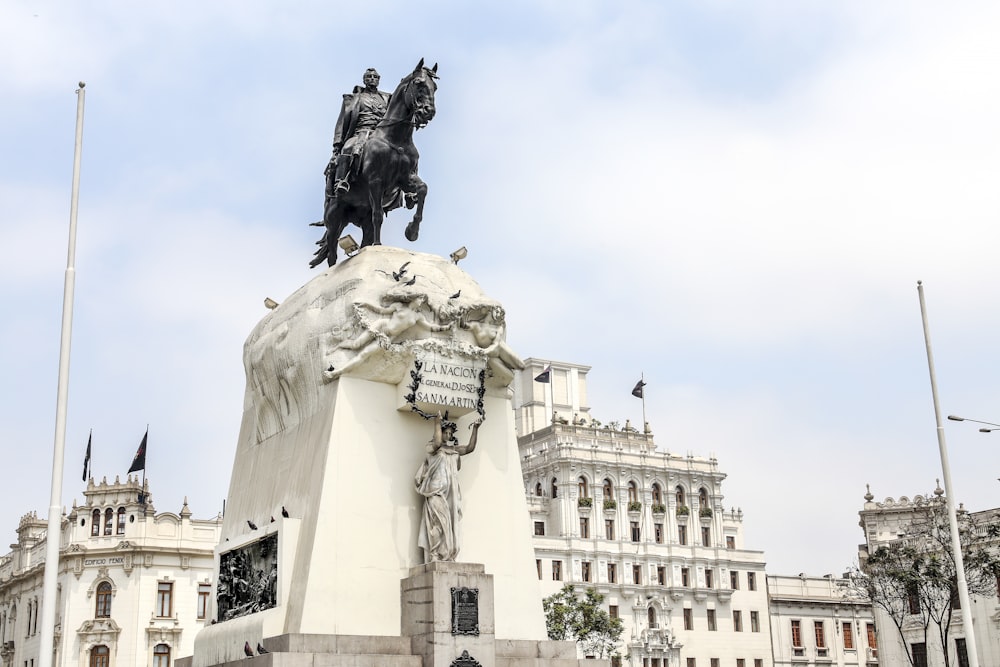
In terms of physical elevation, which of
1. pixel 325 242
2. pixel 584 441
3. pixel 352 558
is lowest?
pixel 352 558

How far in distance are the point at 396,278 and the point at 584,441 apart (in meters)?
60.3

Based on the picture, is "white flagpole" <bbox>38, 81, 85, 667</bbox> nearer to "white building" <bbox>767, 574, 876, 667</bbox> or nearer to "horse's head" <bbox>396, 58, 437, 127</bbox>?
"horse's head" <bbox>396, 58, 437, 127</bbox>

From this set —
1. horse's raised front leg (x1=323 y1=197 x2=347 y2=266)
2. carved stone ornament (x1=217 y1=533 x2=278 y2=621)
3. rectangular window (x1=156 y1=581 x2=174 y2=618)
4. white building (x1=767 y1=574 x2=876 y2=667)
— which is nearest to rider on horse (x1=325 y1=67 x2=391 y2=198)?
horse's raised front leg (x1=323 y1=197 x2=347 y2=266)

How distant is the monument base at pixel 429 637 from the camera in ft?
48.4

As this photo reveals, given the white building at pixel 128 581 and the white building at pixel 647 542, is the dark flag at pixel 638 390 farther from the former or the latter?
the white building at pixel 128 581

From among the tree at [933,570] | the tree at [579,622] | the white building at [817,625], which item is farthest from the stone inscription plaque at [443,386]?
the white building at [817,625]

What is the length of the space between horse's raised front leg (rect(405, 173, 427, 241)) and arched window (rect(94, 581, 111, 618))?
43.5 metres

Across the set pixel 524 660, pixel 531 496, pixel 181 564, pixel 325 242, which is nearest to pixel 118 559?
pixel 181 564

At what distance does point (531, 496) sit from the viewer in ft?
245

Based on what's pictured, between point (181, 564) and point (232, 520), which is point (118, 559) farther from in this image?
point (232, 520)

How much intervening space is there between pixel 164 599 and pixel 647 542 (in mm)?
29795

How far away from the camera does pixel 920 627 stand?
5897 centimetres

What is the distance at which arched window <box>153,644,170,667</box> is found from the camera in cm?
5722

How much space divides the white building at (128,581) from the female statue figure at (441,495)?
4398cm
